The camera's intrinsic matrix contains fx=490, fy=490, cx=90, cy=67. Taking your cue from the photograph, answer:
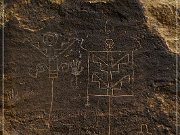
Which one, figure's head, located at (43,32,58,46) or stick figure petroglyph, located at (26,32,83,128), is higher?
figure's head, located at (43,32,58,46)

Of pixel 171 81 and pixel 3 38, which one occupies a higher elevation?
pixel 3 38

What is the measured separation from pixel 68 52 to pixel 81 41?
0.41ft

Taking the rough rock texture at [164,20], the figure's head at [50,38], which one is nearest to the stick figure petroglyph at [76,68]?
the figure's head at [50,38]

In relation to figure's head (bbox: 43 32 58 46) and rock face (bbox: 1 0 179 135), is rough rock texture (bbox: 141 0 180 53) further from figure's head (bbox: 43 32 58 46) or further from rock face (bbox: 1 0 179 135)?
figure's head (bbox: 43 32 58 46)

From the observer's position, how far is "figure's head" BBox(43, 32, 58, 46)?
358cm

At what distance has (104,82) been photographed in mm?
3580

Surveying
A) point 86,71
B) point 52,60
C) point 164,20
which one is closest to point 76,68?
point 86,71

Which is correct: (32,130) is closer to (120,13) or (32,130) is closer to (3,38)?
(3,38)

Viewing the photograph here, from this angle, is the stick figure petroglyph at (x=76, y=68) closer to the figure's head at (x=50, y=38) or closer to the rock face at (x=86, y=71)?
the rock face at (x=86, y=71)

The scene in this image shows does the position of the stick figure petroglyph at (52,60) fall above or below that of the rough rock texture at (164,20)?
below

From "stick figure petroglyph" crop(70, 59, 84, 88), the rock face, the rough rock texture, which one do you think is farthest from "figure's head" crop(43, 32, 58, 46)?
the rough rock texture

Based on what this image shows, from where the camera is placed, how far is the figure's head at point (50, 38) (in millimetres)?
3576

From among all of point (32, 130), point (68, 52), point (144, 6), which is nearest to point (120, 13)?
point (144, 6)

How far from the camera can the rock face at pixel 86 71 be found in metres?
3.57
